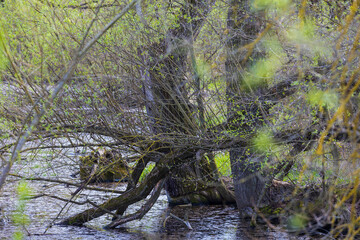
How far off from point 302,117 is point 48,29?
411 centimetres

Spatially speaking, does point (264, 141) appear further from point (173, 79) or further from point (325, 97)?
point (325, 97)

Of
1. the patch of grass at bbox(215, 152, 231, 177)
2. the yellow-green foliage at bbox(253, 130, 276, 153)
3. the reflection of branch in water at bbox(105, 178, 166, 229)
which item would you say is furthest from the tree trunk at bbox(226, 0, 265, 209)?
the reflection of branch in water at bbox(105, 178, 166, 229)

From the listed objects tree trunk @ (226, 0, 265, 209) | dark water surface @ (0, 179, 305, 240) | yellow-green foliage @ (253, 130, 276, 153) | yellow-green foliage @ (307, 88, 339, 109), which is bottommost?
dark water surface @ (0, 179, 305, 240)

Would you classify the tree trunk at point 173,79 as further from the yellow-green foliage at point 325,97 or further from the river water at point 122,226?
the yellow-green foliage at point 325,97

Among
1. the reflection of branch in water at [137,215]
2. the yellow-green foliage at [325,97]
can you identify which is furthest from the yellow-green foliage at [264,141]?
the reflection of branch in water at [137,215]

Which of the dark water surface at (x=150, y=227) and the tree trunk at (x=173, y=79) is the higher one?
the tree trunk at (x=173, y=79)

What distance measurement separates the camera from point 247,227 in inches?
329

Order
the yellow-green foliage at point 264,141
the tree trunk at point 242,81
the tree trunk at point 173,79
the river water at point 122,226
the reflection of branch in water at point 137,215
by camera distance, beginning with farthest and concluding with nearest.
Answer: the reflection of branch in water at point 137,215 → the river water at point 122,226 → the tree trunk at point 173,79 → the tree trunk at point 242,81 → the yellow-green foliage at point 264,141

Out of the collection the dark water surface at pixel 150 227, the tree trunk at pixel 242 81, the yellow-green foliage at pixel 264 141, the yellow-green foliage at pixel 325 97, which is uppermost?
the tree trunk at pixel 242 81

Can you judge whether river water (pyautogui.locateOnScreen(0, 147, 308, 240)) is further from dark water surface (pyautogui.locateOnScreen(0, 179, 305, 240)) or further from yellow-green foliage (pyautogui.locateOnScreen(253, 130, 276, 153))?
yellow-green foliage (pyautogui.locateOnScreen(253, 130, 276, 153))

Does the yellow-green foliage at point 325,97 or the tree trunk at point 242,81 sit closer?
the yellow-green foliage at point 325,97

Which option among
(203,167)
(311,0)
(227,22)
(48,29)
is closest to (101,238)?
(203,167)

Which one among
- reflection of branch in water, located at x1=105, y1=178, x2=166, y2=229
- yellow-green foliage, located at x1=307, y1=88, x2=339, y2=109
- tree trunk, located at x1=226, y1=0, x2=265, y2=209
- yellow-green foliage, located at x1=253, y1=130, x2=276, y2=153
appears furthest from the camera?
reflection of branch in water, located at x1=105, y1=178, x2=166, y2=229

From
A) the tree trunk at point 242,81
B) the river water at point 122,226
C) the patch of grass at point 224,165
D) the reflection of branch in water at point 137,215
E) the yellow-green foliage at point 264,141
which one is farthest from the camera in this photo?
the patch of grass at point 224,165
